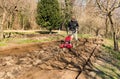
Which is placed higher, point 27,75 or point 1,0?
point 1,0

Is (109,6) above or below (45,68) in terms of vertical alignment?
above

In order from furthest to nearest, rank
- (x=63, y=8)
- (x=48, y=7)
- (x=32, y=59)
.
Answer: (x=63, y=8), (x=48, y=7), (x=32, y=59)

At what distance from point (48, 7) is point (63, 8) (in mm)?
7385

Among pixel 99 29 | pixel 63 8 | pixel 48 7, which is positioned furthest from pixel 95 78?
pixel 99 29

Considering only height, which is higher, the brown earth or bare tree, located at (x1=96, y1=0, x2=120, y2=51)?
bare tree, located at (x1=96, y1=0, x2=120, y2=51)

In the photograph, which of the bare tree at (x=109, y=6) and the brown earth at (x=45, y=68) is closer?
the brown earth at (x=45, y=68)

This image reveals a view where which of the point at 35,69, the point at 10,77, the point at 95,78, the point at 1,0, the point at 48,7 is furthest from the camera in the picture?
the point at 48,7

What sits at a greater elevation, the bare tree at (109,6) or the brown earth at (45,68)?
the bare tree at (109,6)

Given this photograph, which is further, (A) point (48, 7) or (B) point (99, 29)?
(B) point (99, 29)

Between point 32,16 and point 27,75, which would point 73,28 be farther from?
point 32,16

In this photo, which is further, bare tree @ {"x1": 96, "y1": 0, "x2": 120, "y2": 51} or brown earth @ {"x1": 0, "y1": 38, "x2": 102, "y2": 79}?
bare tree @ {"x1": 96, "y1": 0, "x2": 120, "y2": 51}

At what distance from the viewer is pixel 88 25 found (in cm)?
5384

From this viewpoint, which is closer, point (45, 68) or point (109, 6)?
point (45, 68)

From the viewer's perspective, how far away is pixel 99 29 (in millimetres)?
57500
